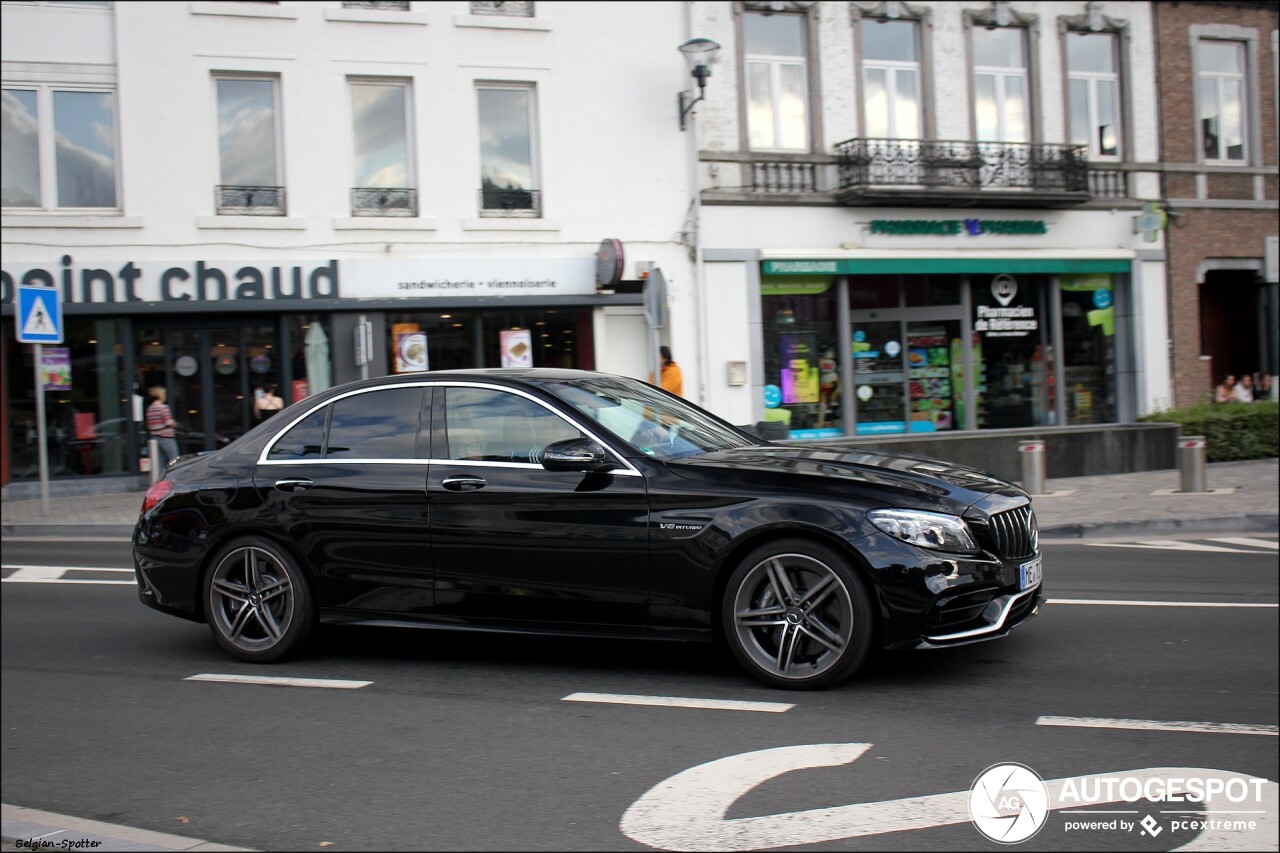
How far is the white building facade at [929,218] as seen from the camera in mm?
20922

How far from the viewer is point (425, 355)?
782 inches

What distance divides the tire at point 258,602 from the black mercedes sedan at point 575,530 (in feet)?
0.04

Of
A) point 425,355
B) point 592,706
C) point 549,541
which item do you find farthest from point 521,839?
point 425,355

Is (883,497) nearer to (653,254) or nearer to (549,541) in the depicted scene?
(549,541)

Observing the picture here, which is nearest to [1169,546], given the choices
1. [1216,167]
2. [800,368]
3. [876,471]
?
[876,471]

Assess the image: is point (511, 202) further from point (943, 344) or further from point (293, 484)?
point (293, 484)

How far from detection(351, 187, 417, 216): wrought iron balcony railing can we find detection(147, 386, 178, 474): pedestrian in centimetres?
437

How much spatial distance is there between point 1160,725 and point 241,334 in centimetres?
1720

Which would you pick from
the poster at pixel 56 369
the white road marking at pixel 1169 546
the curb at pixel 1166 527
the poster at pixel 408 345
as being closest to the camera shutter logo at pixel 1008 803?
the white road marking at pixel 1169 546

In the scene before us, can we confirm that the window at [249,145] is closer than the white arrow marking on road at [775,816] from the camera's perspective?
No

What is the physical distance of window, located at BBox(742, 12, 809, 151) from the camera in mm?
21156

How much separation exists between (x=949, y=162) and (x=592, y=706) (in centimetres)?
1835

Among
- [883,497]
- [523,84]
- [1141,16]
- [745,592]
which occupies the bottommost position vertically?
[745,592]

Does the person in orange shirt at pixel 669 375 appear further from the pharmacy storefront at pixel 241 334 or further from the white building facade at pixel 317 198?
the pharmacy storefront at pixel 241 334
